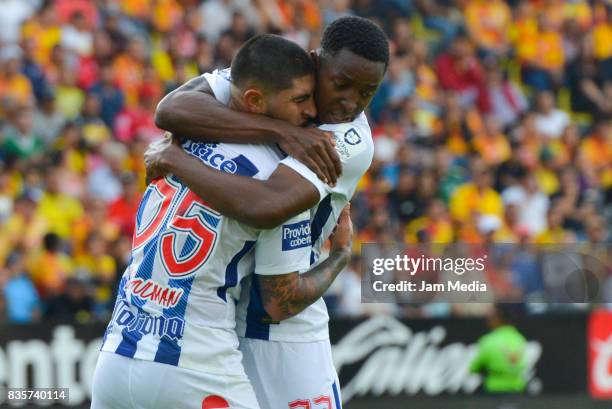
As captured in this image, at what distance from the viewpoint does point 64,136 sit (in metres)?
11.9

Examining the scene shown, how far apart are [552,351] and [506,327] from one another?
23.2 inches

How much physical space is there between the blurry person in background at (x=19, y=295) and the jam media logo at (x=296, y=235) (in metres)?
6.20

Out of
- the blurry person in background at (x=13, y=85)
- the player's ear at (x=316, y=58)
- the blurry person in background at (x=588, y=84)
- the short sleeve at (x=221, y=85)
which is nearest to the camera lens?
the player's ear at (x=316, y=58)

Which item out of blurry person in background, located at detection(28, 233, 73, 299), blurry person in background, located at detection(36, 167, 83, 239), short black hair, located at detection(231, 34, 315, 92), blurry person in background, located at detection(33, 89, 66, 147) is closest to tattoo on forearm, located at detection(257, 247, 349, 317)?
short black hair, located at detection(231, 34, 315, 92)

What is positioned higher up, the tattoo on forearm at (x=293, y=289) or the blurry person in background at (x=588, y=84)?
the blurry person in background at (x=588, y=84)

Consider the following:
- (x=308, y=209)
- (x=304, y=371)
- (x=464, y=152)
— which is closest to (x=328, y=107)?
(x=308, y=209)

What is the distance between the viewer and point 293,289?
427 centimetres

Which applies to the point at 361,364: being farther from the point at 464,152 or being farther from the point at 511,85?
the point at 511,85

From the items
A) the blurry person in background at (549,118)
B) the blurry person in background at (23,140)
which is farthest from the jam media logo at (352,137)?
the blurry person in background at (549,118)

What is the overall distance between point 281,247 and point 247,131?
45cm

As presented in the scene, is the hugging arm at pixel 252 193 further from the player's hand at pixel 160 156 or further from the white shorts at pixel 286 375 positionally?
the white shorts at pixel 286 375

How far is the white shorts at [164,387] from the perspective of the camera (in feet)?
Result: 13.3

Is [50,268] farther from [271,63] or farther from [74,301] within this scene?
[271,63]

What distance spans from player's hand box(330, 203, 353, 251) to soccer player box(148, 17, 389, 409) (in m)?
0.16
